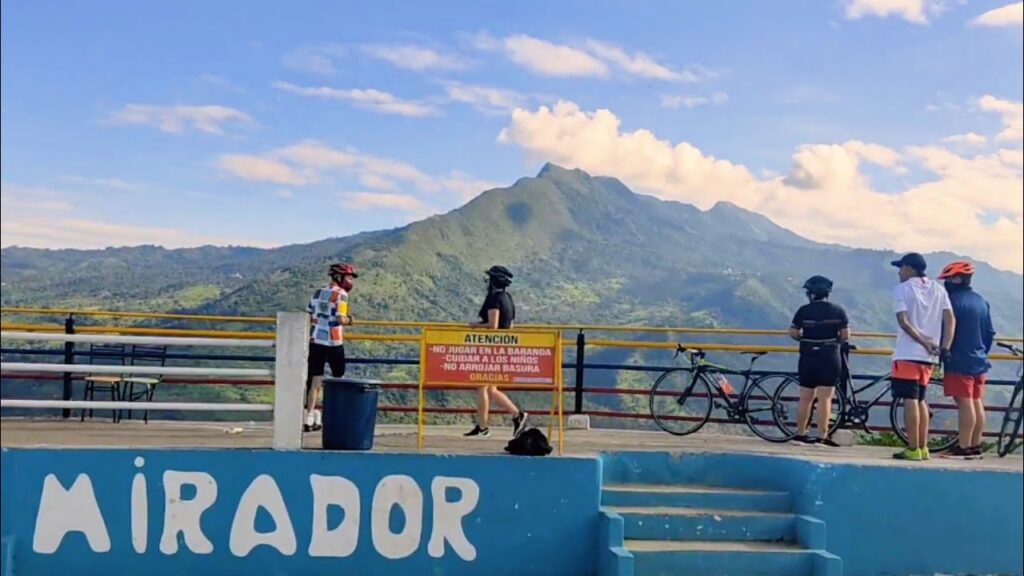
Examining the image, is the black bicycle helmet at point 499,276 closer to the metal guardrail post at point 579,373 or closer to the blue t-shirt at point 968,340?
the metal guardrail post at point 579,373

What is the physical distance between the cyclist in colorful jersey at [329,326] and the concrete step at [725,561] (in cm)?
351

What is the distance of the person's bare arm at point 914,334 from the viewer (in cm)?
793

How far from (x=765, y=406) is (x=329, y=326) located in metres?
5.01

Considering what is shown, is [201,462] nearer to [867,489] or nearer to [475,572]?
[475,572]

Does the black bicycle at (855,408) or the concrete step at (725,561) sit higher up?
the black bicycle at (855,408)

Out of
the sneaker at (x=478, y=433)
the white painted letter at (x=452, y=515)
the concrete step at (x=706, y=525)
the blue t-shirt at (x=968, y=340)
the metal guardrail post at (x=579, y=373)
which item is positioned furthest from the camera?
the metal guardrail post at (x=579, y=373)

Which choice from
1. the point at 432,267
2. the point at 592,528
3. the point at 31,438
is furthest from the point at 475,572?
the point at 432,267

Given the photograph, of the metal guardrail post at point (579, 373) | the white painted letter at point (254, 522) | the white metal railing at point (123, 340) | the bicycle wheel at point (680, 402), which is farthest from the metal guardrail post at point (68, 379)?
the bicycle wheel at point (680, 402)

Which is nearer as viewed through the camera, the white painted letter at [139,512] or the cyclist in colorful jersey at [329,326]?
the white painted letter at [139,512]

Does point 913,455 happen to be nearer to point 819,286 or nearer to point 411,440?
point 819,286

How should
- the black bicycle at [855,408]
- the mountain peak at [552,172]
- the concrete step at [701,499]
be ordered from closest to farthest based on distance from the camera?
the concrete step at [701,499], the black bicycle at [855,408], the mountain peak at [552,172]

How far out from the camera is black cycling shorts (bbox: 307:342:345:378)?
349 inches

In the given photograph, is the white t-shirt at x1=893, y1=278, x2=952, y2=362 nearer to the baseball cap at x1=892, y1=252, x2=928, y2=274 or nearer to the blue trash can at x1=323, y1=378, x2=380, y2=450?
the baseball cap at x1=892, y1=252, x2=928, y2=274

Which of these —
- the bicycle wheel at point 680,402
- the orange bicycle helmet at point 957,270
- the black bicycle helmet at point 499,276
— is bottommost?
the bicycle wheel at point 680,402
